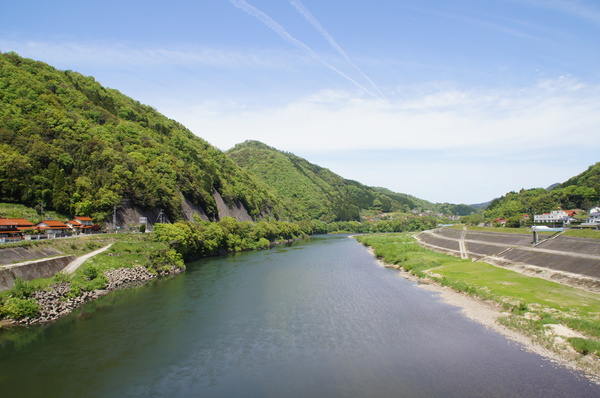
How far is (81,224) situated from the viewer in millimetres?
58406

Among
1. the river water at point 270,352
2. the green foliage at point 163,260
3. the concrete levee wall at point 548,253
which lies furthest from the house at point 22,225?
the concrete levee wall at point 548,253

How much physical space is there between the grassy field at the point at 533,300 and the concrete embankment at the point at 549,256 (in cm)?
210

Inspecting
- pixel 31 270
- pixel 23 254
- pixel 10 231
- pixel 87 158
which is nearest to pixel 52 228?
pixel 10 231

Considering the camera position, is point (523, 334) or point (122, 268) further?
point (122, 268)

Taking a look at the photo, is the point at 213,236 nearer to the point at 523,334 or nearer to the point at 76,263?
the point at 76,263

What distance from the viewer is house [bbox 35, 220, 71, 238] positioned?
48.8 m

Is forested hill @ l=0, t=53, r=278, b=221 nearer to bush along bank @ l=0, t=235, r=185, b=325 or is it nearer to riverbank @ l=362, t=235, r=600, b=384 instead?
bush along bank @ l=0, t=235, r=185, b=325

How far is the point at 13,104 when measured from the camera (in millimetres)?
73688

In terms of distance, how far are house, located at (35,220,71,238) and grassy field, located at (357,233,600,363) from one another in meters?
51.6

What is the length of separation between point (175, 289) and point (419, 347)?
29.6 metres

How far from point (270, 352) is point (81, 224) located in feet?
154

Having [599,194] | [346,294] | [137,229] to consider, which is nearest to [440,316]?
[346,294]

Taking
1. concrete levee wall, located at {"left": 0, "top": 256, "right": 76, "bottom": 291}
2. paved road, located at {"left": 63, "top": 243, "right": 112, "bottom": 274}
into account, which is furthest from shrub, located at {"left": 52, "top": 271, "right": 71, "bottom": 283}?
paved road, located at {"left": 63, "top": 243, "right": 112, "bottom": 274}

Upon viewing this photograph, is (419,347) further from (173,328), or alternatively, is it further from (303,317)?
(173,328)
